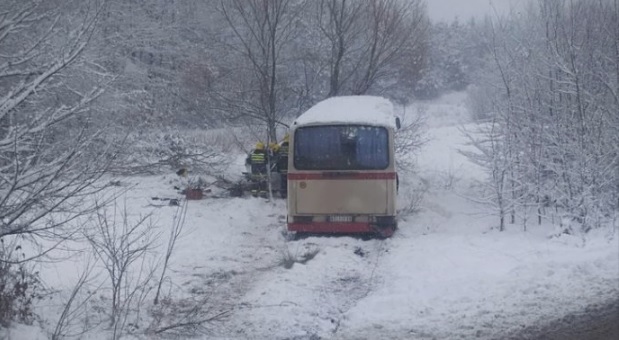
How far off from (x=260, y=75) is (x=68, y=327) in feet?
46.5

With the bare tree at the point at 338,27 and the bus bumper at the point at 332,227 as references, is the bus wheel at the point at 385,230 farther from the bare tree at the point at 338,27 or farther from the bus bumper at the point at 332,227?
the bare tree at the point at 338,27

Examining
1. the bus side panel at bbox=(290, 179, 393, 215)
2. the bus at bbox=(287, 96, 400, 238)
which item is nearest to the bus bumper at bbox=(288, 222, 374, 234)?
the bus at bbox=(287, 96, 400, 238)

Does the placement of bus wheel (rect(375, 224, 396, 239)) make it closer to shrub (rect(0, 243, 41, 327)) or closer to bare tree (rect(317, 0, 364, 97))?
shrub (rect(0, 243, 41, 327))

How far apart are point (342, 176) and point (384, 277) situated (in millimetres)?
3808

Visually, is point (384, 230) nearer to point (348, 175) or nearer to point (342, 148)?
point (348, 175)

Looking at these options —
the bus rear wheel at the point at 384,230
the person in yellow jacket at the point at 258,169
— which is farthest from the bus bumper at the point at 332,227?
the person in yellow jacket at the point at 258,169

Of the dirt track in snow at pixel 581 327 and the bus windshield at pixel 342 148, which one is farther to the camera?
the bus windshield at pixel 342 148

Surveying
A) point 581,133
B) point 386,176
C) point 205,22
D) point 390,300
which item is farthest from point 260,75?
point 390,300


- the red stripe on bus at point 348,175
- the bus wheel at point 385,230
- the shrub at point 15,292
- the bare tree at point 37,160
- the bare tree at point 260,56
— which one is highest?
the bare tree at point 260,56

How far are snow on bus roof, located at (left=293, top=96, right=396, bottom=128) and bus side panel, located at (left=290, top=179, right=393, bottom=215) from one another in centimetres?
121

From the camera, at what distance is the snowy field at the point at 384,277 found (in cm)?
795

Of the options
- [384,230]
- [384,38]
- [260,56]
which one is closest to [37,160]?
[384,230]

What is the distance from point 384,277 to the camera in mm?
10727

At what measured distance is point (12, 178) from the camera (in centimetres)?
691
